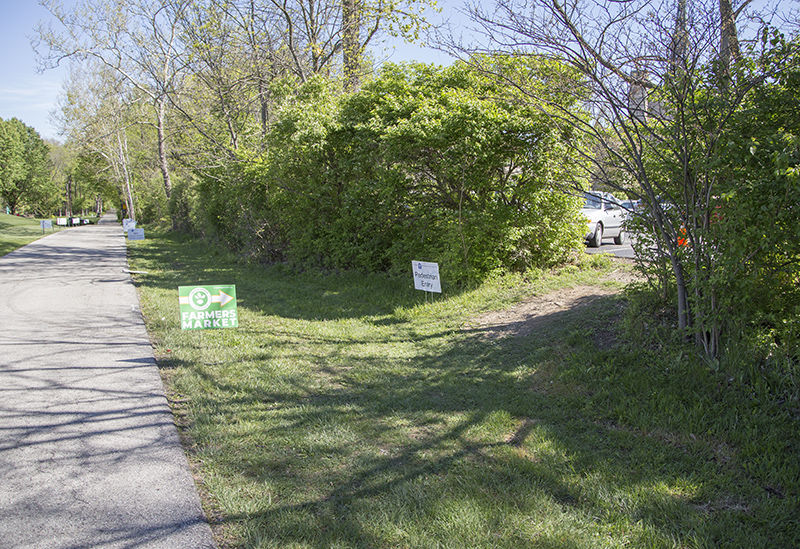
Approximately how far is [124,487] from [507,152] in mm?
8027

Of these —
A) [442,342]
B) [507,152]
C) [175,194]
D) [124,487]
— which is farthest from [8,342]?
[175,194]

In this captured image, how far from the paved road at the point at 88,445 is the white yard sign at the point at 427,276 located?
4.44m

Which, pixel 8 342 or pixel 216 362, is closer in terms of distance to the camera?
pixel 216 362

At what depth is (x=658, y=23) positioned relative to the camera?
5.05m

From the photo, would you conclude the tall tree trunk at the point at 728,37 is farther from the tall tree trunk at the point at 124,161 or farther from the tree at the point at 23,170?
the tree at the point at 23,170

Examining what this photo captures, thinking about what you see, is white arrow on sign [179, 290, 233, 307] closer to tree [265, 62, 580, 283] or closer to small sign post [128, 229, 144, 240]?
tree [265, 62, 580, 283]

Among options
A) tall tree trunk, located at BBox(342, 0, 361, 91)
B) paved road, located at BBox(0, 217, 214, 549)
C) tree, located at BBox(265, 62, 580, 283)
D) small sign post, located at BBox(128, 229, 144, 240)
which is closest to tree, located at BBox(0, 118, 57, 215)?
small sign post, located at BBox(128, 229, 144, 240)

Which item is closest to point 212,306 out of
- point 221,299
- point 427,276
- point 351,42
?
point 221,299

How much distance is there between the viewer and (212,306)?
6.83m

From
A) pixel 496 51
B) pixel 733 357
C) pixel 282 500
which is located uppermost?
pixel 496 51

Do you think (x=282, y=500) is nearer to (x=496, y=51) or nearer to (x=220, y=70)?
(x=496, y=51)

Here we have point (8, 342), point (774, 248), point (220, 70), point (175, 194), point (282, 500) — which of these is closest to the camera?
point (282, 500)

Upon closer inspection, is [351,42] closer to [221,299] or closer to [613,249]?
[613,249]

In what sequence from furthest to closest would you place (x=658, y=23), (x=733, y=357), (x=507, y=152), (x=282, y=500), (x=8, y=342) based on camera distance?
1. (x=507, y=152)
2. (x=8, y=342)
3. (x=658, y=23)
4. (x=733, y=357)
5. (x=282, y=500)
